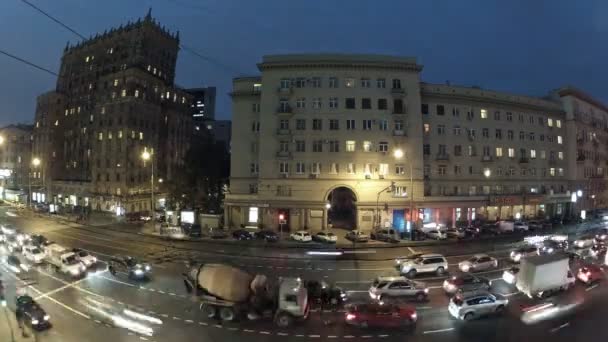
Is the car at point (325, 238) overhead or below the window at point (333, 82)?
below

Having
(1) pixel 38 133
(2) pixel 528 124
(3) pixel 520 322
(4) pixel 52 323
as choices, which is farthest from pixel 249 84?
(1) pixel 38 133

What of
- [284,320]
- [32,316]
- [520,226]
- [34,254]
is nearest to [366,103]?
[520,226]

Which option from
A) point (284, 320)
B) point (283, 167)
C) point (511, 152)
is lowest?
point (284, 320)

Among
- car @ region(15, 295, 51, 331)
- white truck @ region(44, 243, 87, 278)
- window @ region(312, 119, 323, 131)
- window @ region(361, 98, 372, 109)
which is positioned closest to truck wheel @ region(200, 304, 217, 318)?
car @ region(15, 295, 51, 331)

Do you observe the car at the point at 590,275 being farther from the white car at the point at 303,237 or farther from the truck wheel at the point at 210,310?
the truck wheel at the point at 210,310

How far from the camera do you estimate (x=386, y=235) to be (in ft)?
134

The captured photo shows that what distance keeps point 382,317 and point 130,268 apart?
62.4 ft

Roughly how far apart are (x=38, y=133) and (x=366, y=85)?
8807 cm

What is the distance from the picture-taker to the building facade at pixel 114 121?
72.2 metres

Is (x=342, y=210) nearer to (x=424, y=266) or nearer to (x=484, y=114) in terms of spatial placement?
(x=484, y=114)

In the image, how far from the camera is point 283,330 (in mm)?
17016

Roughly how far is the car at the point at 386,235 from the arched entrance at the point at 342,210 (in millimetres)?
7775

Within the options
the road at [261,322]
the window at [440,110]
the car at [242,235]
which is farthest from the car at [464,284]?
the window at [440,110]

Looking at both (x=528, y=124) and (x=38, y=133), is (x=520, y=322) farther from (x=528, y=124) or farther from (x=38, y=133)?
(x=38, y=133)
